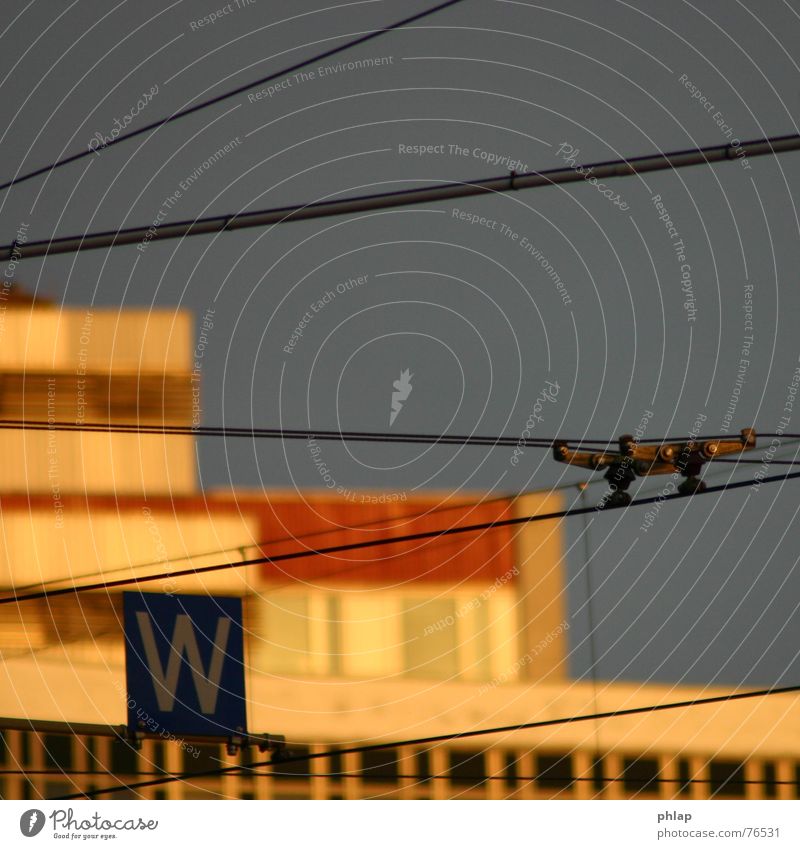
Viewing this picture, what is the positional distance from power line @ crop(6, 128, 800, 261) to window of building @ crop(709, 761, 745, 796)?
8.99 ft

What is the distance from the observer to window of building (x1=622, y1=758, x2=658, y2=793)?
6.84 metres

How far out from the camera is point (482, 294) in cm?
634

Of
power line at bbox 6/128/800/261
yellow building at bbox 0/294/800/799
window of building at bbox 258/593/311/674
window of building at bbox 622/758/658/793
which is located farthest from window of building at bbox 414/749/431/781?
power line at bbox 6/128/800/261

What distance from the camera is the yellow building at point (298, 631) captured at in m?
6.76

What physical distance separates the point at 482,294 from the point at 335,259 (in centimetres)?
61

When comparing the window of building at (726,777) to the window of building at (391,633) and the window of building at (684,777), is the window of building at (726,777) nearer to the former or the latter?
the window of building at (684,777)

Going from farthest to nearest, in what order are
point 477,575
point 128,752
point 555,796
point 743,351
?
1. point 477,575
2. point 555,796
3. point 128,752
4. point 743,351

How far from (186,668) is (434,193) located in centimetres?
196

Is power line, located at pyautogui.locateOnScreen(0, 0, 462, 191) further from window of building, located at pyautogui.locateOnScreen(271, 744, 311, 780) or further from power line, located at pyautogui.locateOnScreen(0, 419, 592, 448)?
window of building, located at pyautogui.locateOnScreen(271, 744, 311, 780)

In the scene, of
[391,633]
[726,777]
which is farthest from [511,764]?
[726,777]

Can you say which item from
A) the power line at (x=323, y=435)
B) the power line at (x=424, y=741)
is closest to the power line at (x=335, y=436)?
the power line at (x=323, y=435)

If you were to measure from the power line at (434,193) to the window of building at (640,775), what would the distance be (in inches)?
112
